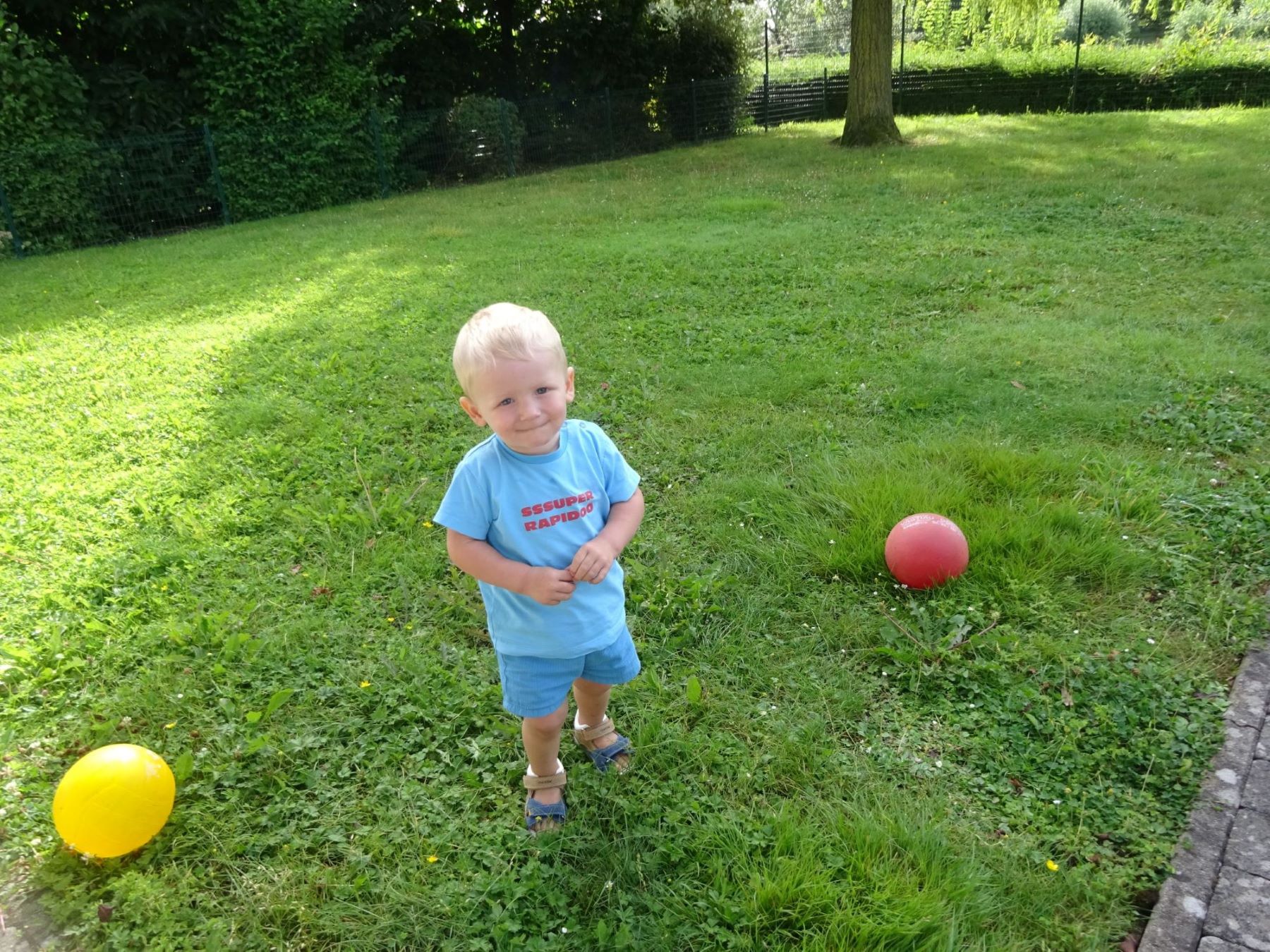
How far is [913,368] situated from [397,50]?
16.4 metres

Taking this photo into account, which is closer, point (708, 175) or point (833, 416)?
point (833, 416)

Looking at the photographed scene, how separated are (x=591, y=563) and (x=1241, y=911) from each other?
1.83 metres

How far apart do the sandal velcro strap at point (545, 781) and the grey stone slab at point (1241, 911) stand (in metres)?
1.71

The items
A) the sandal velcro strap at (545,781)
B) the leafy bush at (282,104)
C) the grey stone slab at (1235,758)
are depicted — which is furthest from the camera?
the leafy bush at (282,104)

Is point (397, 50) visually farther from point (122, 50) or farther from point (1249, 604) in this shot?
point (1249, 604)

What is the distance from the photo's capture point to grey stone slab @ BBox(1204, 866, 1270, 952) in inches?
76.2

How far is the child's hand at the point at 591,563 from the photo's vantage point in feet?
6.60

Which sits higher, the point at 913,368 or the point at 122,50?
the point at 122,50

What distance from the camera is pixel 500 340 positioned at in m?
1.90

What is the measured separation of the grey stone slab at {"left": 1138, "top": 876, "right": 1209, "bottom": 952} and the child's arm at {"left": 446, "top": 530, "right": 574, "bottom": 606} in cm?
165

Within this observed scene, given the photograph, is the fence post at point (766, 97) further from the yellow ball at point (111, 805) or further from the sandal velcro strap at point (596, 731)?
the yellow ball at point (111, 805)

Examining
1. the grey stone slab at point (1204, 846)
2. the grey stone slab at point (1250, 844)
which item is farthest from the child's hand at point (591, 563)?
the grey stone slab at point (1250, 844)

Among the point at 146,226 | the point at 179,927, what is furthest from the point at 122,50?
the point at 179,927

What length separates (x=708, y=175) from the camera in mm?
14352
